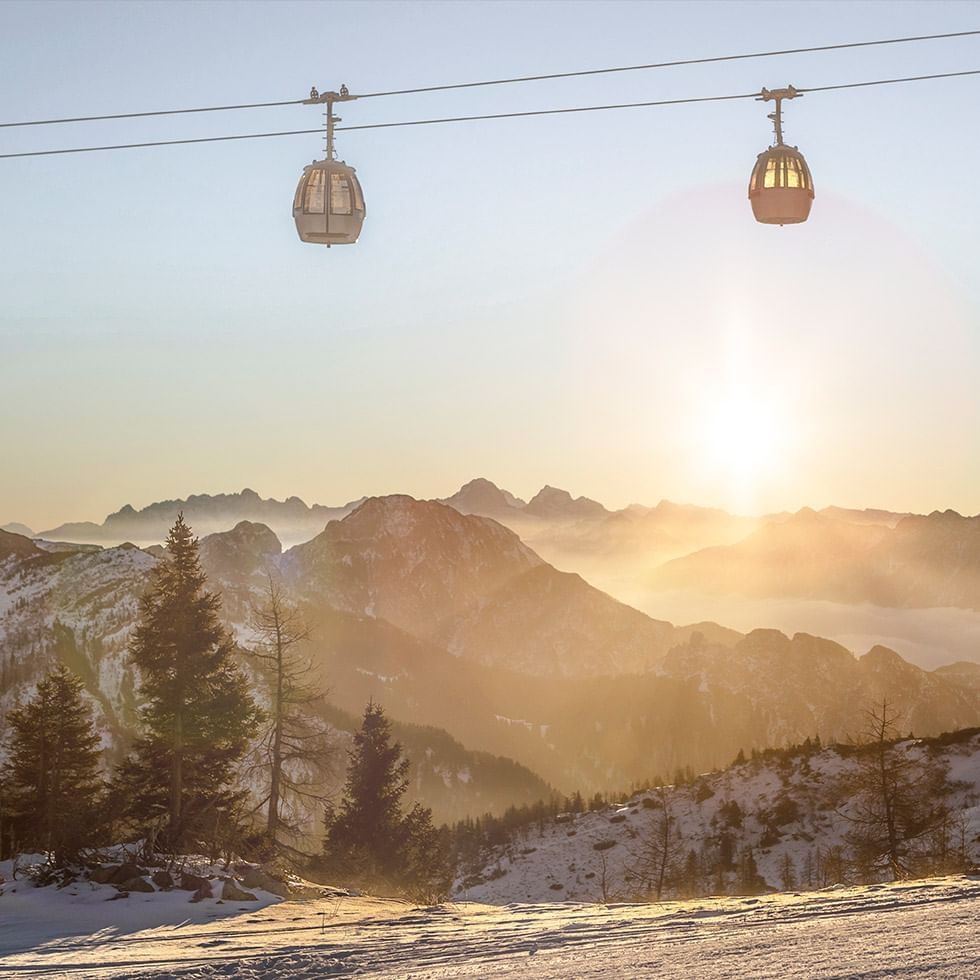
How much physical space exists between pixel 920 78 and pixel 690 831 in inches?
2211

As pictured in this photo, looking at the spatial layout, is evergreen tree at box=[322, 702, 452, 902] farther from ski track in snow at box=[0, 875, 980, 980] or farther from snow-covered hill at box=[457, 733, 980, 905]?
ski track in snow at box=[0, 875, 980, 980]

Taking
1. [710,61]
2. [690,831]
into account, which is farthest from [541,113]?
[690,831]

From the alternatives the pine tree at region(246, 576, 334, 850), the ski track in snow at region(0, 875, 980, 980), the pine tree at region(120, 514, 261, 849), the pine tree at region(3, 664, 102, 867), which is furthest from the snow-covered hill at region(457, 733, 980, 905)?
the ski track in snow at region(0, 875, 980, 980)

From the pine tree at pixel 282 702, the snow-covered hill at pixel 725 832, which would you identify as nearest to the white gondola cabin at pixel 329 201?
the pine tree at pixel 282 702

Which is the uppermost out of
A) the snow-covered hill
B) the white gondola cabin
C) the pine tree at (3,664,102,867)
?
the white gondola cabin

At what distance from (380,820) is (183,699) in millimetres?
18342

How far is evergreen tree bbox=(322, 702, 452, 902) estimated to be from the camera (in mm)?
51125

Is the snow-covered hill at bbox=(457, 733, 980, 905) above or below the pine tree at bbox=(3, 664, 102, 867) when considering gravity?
below

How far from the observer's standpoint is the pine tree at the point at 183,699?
3641 cm

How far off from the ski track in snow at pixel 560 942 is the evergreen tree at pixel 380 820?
28.5 m

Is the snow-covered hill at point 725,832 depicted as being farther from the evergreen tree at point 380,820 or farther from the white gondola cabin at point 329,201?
the white gondola cabin at point 329,201

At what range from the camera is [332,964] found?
16312 mm

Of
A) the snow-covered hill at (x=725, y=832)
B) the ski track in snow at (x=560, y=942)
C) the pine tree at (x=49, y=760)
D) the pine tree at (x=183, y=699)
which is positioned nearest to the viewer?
the ski track in snow at (x=560, y=942)

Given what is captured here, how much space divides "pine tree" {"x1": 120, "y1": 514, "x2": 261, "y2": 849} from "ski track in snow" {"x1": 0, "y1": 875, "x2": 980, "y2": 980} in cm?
1313
